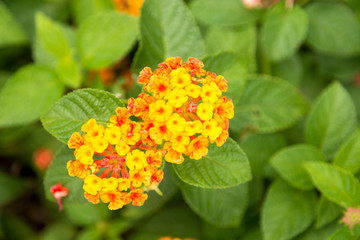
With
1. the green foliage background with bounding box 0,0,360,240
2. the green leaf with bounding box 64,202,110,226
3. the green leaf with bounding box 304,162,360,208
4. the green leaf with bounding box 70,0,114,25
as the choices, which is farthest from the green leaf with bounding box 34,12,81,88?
the green leaf with bounding box 304,162,360,208

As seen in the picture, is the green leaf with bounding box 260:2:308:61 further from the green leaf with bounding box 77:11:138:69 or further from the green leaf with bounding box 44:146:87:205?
the green leaf with bounding box 44:146:87:205

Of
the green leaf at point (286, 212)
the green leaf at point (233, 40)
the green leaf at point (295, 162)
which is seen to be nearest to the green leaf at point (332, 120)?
the green leaf at point (295, 162)

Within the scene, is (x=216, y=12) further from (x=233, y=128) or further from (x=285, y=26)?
(x=233, y=128)

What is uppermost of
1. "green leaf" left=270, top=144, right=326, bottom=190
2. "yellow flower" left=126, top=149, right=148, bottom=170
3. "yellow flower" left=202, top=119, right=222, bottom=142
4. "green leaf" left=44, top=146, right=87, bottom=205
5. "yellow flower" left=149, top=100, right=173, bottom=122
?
"yellow flower" left=149, top=100, right=173, bottom=122

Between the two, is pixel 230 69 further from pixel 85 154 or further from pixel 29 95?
pixel 29 95

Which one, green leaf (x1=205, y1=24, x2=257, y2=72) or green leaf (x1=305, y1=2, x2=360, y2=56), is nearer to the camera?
green leaf (x1=205, y1=24, x2=257, y2=72)

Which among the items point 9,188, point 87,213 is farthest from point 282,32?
point 9,188
